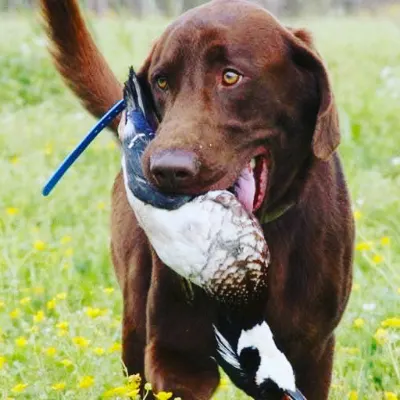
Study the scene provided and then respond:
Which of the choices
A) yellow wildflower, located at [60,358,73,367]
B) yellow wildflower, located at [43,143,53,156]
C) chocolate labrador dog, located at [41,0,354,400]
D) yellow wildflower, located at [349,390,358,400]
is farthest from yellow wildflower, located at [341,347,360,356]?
yellow wildflower, located at [43,143,53,156]

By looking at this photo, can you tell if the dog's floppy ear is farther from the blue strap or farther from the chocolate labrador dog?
the blue strap

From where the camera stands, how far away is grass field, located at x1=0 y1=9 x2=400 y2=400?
13.5 ft

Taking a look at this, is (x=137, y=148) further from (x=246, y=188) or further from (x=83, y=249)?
(x=83, y=249)

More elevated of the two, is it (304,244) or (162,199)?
(162,199)

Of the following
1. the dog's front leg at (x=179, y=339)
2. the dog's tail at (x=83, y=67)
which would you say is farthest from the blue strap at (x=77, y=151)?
the dog's tail at (x=83, y=67)

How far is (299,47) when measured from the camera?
340 centimetres

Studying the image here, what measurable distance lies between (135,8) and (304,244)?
2528cm

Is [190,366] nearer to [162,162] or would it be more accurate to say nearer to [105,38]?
[162,162]

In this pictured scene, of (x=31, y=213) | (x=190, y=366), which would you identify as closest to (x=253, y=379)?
(x=190, y=366)

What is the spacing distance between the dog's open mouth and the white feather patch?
1.10ft

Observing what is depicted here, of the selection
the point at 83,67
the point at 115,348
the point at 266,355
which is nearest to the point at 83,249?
the point at 83,67

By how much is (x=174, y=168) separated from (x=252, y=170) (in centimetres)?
41

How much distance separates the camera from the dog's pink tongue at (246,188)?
3.27 m

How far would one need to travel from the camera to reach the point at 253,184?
3320 mm
